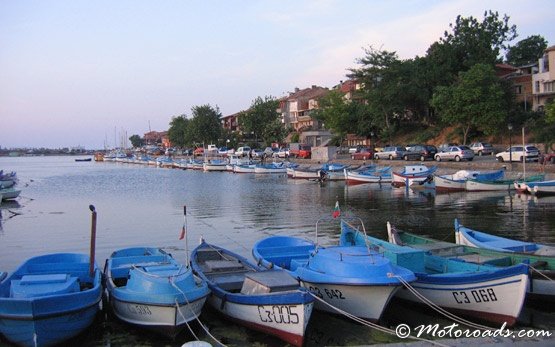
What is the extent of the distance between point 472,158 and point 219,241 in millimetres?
38100

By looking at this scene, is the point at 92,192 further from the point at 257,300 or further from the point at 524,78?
the point at 524,78

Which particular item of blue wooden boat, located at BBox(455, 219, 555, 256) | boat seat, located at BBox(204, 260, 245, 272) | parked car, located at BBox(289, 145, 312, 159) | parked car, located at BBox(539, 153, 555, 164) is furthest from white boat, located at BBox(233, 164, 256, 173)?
boat seat, located at BBox(204, 260, 245, 272)

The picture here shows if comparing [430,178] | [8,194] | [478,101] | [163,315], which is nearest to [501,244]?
[163,315]

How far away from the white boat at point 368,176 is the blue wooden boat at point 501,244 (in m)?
35.0

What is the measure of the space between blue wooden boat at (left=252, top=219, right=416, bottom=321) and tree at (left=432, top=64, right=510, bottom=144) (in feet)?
175

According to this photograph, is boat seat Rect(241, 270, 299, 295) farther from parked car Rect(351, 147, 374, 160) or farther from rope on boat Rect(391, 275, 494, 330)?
parked car Rect(351, 147, 374, 160)

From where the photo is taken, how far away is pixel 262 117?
354 ft

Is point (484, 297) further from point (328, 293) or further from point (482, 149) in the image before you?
point (482, 149)

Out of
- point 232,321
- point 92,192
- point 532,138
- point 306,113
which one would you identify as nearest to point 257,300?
point 232,321

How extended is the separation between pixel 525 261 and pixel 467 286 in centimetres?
197

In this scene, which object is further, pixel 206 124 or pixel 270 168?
pixel 206 124

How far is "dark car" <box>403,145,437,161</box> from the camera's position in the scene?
5809 centimetres

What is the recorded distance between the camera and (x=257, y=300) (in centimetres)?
1084

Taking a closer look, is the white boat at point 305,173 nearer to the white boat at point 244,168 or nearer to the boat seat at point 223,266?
the white boat at point 244,168
